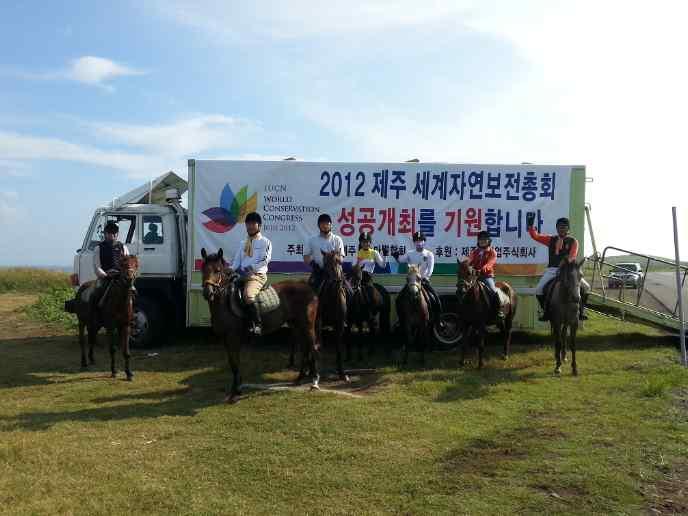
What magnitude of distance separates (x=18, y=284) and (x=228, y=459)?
2564 centimetres

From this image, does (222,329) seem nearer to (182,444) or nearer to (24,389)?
(182,444)

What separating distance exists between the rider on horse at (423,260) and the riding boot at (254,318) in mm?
3023

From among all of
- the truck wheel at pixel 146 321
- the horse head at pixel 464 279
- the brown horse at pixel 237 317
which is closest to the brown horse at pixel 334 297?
the brown horse at pixel 237 317

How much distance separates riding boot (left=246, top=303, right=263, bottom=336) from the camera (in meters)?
7.37

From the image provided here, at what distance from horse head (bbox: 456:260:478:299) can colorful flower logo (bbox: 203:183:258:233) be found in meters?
4.20

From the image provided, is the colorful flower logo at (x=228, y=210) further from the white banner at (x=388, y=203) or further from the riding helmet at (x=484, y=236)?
the riding helmet at (x=484, y=236)

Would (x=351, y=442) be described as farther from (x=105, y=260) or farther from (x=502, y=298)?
(x=105, y=260)

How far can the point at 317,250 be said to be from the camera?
350 inches

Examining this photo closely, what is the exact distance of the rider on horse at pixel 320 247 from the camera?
8789mm

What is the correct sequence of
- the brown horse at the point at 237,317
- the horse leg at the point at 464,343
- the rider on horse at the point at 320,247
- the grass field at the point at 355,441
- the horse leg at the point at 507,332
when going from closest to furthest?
the grass field at the point at 355,441, the brown horse at the point at 237,317, the rider on horse at the point at 320,247, the horse leg at the point at 464,343, the horse leg at the point at 507,332

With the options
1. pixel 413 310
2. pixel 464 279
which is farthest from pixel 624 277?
pixel 413 310

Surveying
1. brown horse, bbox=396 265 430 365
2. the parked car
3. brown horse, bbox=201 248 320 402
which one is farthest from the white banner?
brown horse, bbox=201 248 320 402

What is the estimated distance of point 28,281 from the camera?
87.0 feet

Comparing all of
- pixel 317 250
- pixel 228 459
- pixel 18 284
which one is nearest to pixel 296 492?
pixel 228 459
